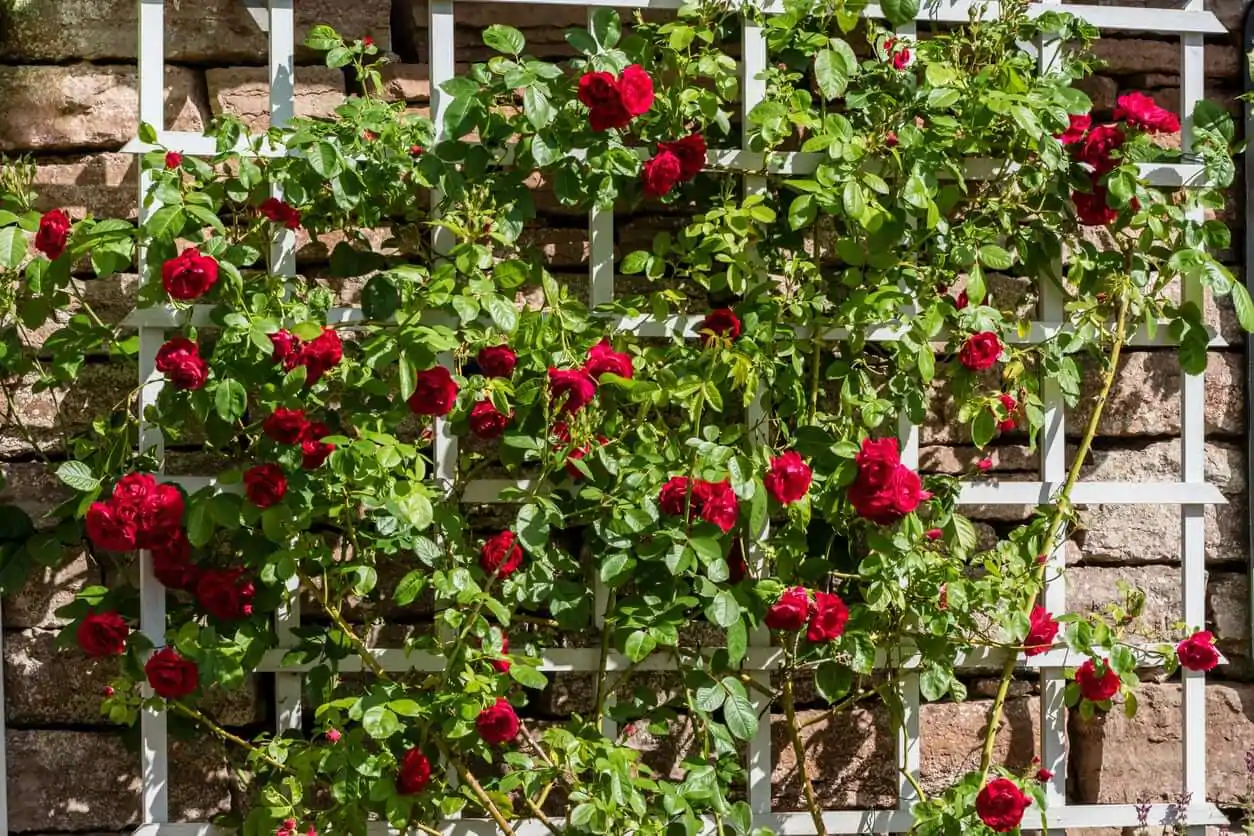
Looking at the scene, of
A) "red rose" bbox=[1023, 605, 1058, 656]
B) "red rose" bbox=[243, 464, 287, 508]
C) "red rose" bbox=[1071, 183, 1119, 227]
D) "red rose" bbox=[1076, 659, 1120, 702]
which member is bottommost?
"red rose" bbox=[1076, 659, 1120, 702]

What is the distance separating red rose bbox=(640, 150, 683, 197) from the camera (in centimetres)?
225

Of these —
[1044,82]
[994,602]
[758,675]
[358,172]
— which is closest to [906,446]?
[994,602]

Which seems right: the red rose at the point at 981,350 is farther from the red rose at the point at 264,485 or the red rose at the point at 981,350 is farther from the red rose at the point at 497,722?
the red rose at the point at 264,485

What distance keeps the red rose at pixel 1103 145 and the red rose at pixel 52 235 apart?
5.94 ft

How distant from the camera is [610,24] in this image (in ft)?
7.34

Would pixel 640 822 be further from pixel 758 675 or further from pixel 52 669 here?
pixel 52 669

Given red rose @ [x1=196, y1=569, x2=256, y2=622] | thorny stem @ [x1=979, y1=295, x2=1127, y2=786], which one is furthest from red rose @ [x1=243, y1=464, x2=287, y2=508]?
thorny stem @ [x1=979, y1=295, x2=1127, y2=786]

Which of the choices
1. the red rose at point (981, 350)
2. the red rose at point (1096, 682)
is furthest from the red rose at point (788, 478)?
the red rose at point (1096, 682)

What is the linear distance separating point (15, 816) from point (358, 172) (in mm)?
1371

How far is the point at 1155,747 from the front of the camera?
2.67 metres

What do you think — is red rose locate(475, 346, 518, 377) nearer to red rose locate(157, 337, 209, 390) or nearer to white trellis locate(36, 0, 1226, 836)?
white trellis locate(36, 0, 1226, 836)

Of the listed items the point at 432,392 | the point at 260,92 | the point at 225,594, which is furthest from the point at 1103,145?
the point at 225,594

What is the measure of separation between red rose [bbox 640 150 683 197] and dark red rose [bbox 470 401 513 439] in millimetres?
470

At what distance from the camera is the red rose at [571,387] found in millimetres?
2092
